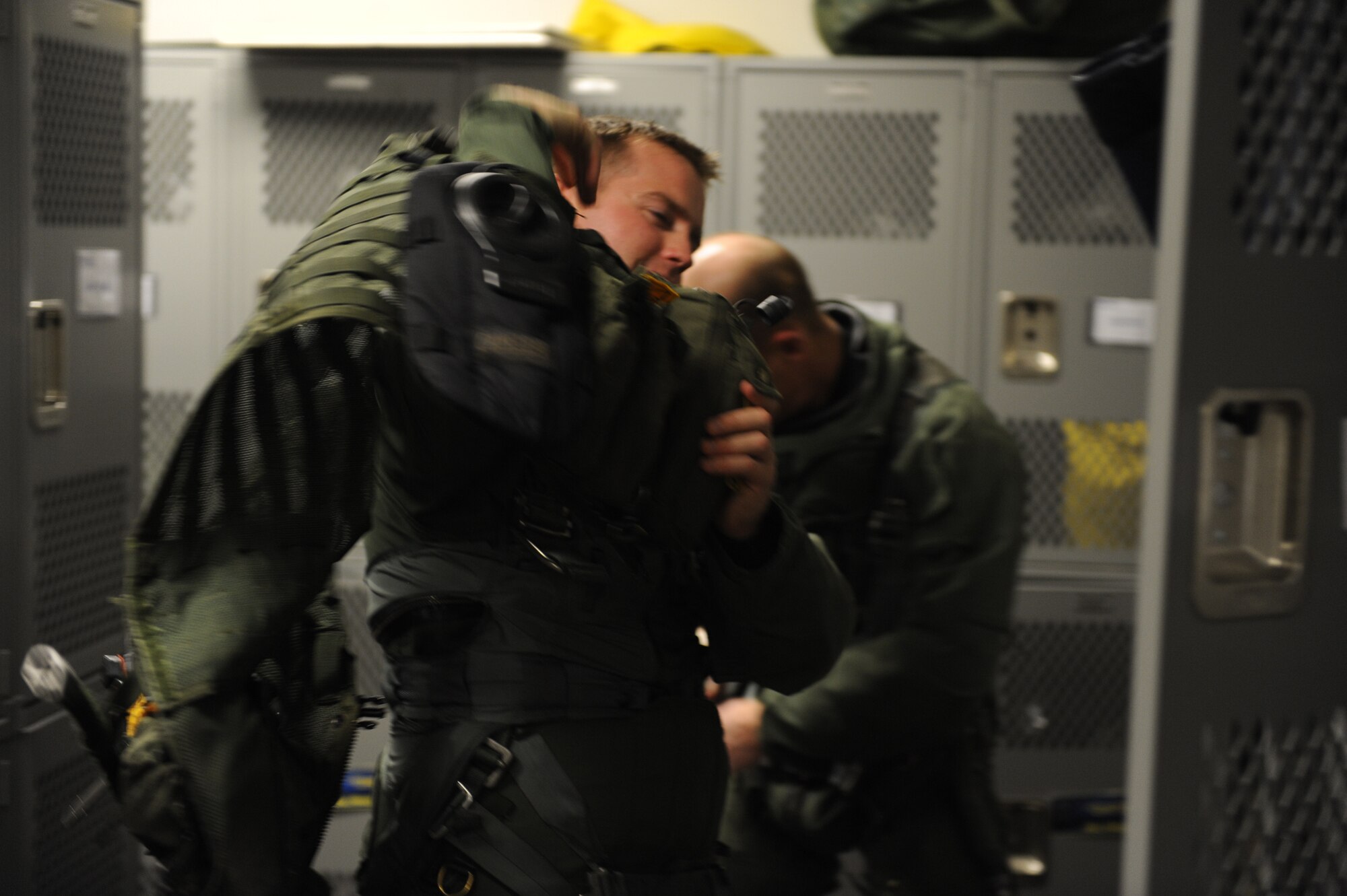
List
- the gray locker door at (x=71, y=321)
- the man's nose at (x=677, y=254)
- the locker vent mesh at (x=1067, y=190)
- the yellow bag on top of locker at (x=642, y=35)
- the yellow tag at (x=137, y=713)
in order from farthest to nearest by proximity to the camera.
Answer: the yellow bag on top of locker at (x=642, y=35), the locker vent mesh at (x=1067, y=190), the gray locker door at (x=71, y=321), the man's nose at (x=677, y=254), the yellow tag at (x=137, y=713)

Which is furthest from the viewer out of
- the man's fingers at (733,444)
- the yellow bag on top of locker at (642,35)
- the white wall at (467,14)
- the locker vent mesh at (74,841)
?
the white wall at (467,14)

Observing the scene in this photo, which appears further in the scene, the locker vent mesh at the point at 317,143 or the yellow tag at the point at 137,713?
the locker vent mesh at the point at 317,143

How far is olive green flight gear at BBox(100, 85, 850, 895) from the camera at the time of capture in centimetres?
90

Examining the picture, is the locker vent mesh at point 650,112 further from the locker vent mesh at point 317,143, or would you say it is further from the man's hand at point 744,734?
the man's hand at point 744,734

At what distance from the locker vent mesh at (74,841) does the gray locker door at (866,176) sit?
1.78 m

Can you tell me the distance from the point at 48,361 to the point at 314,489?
109cm

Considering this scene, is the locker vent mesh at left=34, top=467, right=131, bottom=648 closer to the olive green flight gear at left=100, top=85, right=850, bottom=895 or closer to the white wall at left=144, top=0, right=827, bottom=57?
the olive green flight gear at left=100, top=85, right=850, bottom=895

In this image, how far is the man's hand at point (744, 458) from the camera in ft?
3.43

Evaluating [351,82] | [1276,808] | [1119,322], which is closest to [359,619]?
[351,82]

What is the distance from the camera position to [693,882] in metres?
1.15

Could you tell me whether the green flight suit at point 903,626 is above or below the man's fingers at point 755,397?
below

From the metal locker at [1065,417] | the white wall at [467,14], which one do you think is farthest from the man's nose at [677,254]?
the white wall at [467,14]

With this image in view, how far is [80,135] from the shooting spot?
6.18 feet

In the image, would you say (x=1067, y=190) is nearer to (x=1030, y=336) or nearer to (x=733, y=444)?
(x=1030, y=336)
